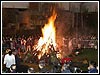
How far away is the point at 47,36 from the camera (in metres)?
19.6

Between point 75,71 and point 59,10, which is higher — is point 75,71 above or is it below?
below

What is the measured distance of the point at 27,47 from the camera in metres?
19.5

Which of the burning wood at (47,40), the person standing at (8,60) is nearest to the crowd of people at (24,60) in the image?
the person standing at (8,60)

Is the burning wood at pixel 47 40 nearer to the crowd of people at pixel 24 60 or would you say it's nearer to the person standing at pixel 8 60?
the crowd of people at pixel 24 60

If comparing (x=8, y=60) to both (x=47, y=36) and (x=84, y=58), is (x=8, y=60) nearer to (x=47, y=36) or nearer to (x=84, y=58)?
(x=47, y=36)

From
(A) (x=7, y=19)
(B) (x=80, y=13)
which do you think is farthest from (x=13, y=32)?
(B) (x=80, y=13)

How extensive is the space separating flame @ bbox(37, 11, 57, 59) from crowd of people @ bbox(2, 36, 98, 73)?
0.51 feet

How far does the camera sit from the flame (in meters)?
19.5

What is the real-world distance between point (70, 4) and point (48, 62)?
1335 mm

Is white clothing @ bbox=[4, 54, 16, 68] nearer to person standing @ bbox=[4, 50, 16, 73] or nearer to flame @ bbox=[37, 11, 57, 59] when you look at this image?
person standing @ bbox=[4, 50, 16, 73]

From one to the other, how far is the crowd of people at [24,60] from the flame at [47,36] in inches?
6.1

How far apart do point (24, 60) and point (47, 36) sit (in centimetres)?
72

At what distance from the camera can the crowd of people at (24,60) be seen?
64.0ft

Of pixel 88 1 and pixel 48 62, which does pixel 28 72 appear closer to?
pixel 48 62
